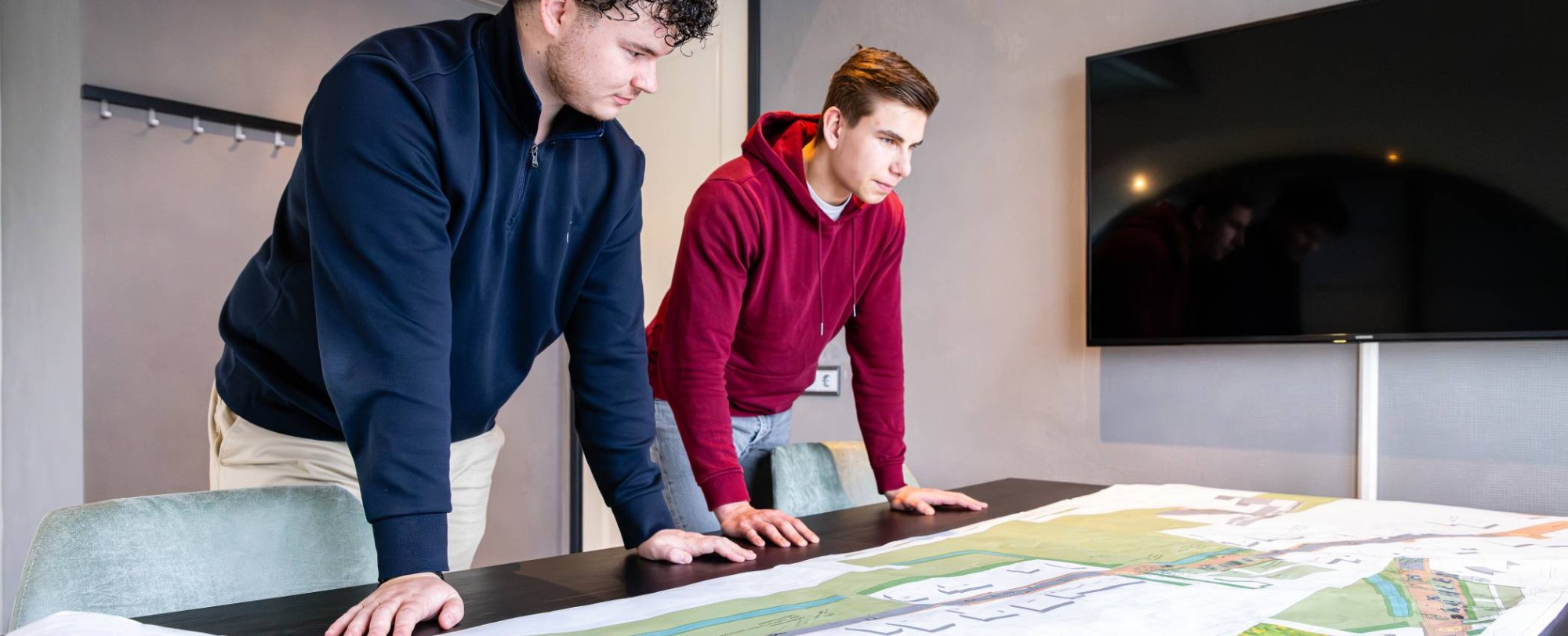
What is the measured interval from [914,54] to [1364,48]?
109cm

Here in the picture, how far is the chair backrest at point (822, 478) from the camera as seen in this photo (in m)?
1.71

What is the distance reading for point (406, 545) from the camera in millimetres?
885

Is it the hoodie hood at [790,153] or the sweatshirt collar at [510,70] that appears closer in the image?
the sweatshirt collar at [510,70]

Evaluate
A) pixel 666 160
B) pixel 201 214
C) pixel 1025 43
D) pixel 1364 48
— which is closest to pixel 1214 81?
pixel 1364 48

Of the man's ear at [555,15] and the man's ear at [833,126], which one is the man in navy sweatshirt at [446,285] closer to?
the man's ear at [555,15]

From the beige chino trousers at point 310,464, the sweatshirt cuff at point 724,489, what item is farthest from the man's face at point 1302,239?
the beige chino trousers at point 310,464

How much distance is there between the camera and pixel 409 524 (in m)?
0.89

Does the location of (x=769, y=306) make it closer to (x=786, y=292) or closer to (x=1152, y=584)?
Result: (x=786, y=292)

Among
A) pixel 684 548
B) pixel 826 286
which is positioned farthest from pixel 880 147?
pixel 684 548

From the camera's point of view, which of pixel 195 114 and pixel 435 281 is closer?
pixel 435 281

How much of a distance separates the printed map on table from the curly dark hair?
55 centimetres

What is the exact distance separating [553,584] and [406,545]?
0.14 m

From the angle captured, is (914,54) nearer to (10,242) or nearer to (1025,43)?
(1025,43)

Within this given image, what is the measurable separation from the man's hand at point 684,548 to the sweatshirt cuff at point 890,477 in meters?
0.60
